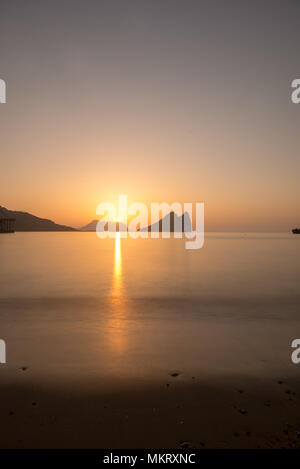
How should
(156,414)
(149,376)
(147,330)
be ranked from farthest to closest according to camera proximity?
(147,330), (149,376), (156,414)

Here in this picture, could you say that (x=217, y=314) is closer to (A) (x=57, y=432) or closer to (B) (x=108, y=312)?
(B) (x=108, y=312)

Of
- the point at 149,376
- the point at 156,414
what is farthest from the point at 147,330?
the point at 156,414

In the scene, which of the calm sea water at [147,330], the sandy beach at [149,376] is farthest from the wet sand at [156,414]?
the calm sea water at [147,330]

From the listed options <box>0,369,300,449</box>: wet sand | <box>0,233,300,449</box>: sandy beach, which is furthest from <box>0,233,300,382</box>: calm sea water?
<box>0,369,300,449</box>: wet sand

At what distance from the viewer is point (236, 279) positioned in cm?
2434

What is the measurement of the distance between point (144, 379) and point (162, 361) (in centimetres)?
115

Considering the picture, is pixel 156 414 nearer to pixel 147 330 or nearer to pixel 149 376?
pixel 149 376

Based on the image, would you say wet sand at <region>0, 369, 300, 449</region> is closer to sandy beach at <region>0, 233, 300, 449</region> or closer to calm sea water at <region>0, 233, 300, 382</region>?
sandy beach at <region>0, 233, 300, 449</region>

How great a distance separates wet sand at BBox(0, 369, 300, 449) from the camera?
4453mm

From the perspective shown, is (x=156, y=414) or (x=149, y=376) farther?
(x=149, y=376)

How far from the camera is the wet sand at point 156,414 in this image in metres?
4.45

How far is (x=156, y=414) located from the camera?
5121mm

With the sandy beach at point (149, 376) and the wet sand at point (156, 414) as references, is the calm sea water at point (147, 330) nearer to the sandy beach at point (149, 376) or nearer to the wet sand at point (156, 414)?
the sandy beach at point (149, 376)

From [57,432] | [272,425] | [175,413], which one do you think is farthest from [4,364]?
[272,425]
